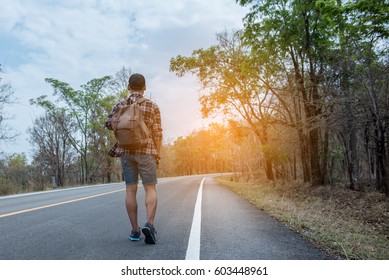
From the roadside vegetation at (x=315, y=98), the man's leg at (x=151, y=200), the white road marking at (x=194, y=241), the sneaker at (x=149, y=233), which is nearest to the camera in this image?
the white road marking at (x=194, y=241)

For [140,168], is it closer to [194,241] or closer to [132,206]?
[132,206]

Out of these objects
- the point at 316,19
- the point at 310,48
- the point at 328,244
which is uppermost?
the point at 316,19

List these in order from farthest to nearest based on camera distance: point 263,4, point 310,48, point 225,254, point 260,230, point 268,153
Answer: point 268,153 → point 310,48 → point 263,4 → point 260,230 → point 225,254

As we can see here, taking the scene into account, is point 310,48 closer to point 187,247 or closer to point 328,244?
point 328,244

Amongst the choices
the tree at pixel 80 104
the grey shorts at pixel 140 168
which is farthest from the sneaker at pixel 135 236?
the tree at pixel 80 104

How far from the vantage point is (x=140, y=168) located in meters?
3.27

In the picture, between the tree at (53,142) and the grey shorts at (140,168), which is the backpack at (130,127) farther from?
the tree at (53,142)

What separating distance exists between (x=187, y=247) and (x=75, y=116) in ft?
103

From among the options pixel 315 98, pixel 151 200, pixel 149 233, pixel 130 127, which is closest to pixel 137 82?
pixel 130 127

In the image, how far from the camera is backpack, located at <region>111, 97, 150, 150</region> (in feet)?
10.3

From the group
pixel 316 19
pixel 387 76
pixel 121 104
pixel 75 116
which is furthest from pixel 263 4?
pixel 75 116

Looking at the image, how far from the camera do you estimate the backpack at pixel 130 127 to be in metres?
3.13

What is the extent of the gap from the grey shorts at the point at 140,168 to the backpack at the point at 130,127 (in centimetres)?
14

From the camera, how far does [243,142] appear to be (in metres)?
29.6
